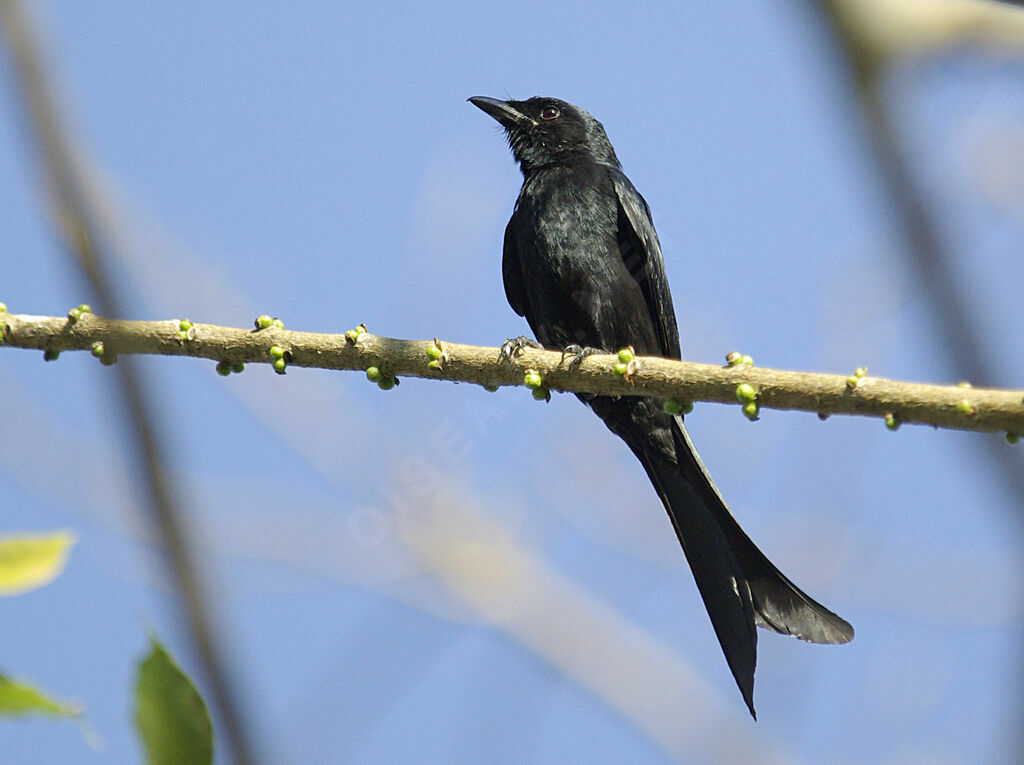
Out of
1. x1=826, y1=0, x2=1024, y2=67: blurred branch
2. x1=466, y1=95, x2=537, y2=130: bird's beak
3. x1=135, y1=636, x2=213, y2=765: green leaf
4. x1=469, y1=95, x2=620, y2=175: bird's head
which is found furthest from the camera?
x1=466, y1=95, x2=537, y2=130: bird's beak

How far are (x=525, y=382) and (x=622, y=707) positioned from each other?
524cm

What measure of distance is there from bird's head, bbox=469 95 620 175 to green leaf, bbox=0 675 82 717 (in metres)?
3.90

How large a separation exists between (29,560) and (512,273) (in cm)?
353

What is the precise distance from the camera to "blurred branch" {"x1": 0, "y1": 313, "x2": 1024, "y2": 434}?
7.34 ft

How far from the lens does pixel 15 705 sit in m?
0.96

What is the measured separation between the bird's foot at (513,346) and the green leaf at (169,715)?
1.75 m

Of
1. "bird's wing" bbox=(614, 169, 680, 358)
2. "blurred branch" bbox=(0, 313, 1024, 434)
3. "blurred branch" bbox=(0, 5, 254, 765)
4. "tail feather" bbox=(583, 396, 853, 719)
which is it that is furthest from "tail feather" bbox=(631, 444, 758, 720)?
"blurred branch" bbox=(0, 5, 254, 765)

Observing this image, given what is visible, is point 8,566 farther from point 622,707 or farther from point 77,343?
point 622,707

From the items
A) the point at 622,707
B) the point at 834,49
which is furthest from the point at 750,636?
the point at 622,707

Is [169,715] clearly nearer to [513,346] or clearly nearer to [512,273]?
[513,346]

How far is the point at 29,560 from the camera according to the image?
39.6 inches

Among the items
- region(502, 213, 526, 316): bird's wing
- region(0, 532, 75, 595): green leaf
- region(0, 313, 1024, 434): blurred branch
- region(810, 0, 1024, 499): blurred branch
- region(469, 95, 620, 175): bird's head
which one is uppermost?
region(469, 95, 620, 175): bird's head

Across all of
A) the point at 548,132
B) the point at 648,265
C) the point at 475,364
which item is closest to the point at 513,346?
the point at 475,364

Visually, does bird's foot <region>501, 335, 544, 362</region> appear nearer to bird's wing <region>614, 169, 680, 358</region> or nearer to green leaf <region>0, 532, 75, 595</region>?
bird's wing <region>614, 169, 680, 358</region>
